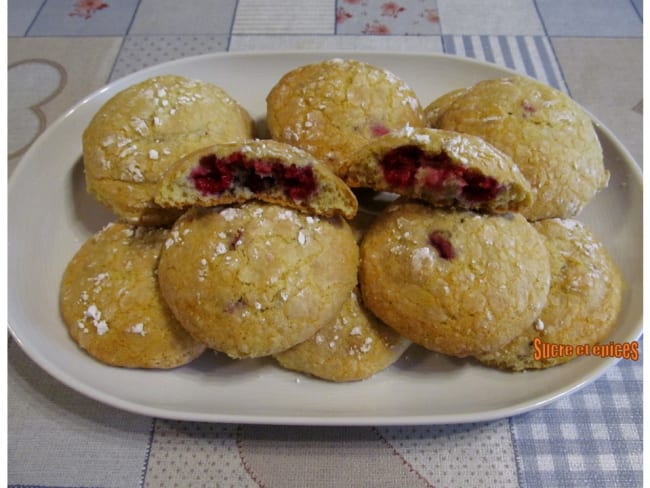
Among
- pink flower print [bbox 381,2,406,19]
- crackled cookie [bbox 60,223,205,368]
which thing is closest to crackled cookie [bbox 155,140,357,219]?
crackled cookie [bbox 60,223,205,368]

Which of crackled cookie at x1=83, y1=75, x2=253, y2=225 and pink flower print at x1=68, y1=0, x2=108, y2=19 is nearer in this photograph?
crackled cookie at x1=83, y1=75, x2=253, y2=225

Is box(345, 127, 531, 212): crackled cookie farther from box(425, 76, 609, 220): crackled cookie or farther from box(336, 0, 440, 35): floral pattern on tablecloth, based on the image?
box(336, 0, 440, 35): floral pattern on tablecloth

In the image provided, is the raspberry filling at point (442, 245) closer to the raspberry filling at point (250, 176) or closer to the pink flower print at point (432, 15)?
the raspberry filling at point (250, 176)

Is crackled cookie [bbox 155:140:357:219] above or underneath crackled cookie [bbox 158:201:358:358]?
above

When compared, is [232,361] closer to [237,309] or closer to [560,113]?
[237,309]

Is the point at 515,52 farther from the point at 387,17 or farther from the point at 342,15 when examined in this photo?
the point at 342,15

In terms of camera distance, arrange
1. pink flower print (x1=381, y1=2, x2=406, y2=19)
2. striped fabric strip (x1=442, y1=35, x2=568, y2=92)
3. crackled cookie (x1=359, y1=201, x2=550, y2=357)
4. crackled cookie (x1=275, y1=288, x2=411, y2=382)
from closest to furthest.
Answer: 1. crackled cookie (x1=359, y1=201, x2=550, y2=357)
2. crackled cookie (x1=275, y1=288, x2=411, y2=382)
3. striped fabric strip (x1=442, y1=35, x2=568, y2=92)
4. pink flower print (x1=381, y1=2, x2=406, y2=19)

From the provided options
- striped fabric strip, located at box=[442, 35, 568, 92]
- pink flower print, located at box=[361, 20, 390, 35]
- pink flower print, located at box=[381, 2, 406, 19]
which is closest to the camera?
striped fabric strip, located at box=[442, 35, 568, 92]

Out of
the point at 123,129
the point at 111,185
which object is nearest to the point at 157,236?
the point at 111,185

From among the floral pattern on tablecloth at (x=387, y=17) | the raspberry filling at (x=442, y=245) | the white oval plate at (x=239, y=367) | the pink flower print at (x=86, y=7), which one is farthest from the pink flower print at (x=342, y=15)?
the raspberry filling at (x=442, y=245)
